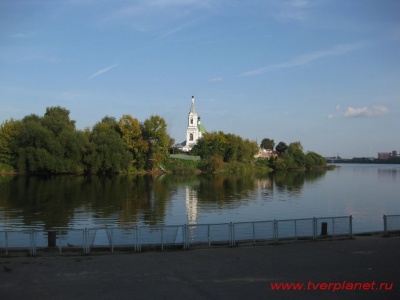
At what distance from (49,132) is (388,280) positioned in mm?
83391

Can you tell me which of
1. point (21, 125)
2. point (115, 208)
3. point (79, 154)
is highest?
point (21, 125)

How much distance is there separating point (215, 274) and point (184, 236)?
381cm

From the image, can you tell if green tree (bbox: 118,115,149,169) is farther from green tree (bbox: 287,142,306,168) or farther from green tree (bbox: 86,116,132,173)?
green tree (bbox: 287,142,306,168)

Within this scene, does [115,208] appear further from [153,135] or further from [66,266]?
[153,135]

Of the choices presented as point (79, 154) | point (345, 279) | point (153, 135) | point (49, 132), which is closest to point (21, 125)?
point (49, 132)

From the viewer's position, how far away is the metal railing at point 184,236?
15.8 metres

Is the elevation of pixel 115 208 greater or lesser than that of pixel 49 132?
lesser

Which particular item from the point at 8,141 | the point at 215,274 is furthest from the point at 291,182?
the point at 215,274

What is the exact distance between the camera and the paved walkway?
35.7ft

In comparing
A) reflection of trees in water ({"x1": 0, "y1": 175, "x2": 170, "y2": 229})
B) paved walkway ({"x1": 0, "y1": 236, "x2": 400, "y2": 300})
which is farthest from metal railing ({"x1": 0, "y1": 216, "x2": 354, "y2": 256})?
reflection of trees in water ({"x1": 0, "y1": 175, "x2": 170, "y2": 229})

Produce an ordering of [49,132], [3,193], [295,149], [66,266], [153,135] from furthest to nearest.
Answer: [295,149], [153,135], [49,132], [3,193], [66,266]

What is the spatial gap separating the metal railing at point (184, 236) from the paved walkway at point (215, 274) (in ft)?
2.39

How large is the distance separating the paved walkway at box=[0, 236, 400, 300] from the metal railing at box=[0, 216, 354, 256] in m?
0.73

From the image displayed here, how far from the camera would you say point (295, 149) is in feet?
524
